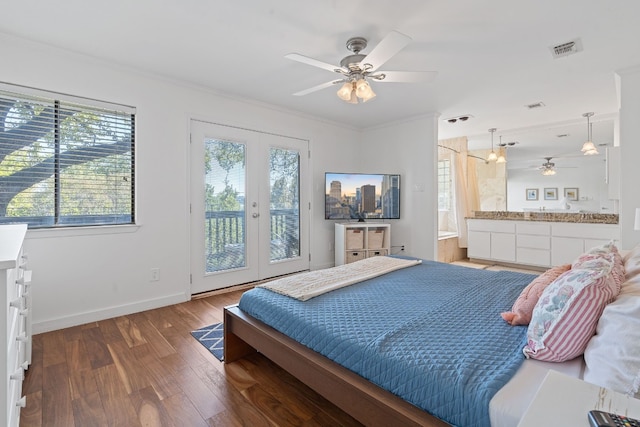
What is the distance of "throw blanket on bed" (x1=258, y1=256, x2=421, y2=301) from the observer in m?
1.93

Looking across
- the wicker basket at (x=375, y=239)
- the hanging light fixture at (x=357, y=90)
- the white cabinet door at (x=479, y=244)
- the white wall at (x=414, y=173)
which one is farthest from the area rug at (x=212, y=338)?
the white cabinet door at (x=479, y=244)

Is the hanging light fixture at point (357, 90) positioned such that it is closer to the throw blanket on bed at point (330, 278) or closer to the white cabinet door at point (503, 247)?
the throw blanket on bed at point (330, 278)

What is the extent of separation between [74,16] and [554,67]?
388cm

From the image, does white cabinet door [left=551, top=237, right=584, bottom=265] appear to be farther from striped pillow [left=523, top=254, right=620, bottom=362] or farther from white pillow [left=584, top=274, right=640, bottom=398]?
white pillow [left=584, top=274, right=640, bottom=398]

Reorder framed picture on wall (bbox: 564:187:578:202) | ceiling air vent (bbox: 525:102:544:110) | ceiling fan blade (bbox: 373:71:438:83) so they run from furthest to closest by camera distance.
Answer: framed picture on wall (bbox: 564:187:578:202), ceiling air vent (bbox: 525:102:544:110), ceiling fan blade (bbox: 373:71:438:83)

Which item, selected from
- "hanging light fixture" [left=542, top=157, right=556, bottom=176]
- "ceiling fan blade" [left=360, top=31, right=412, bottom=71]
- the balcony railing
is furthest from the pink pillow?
"hanging light fixture" [left=542, top=157, right=556, bottom=176]

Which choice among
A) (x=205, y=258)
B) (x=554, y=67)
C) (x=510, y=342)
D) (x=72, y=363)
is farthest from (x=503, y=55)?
(x=72, y=363)

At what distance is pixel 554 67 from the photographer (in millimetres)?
2859

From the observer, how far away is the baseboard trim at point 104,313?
8.36 feet

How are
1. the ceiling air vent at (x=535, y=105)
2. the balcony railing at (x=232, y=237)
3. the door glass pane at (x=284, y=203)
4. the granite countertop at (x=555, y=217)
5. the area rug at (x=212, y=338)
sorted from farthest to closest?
the granite countertop at (x=555, y=217)
the door glass pane at (x=284, y=203)
the ceiling air vent at (x=535, y=105)
the balcony railing at (x=232, y=237)
the area rug at (x=212, y=338)

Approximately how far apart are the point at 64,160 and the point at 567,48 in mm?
4218

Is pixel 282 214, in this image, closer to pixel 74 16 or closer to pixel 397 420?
pixel 74 16

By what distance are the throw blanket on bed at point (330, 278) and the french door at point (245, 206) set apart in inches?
64.5

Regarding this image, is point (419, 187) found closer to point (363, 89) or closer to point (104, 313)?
point (363, 89)
